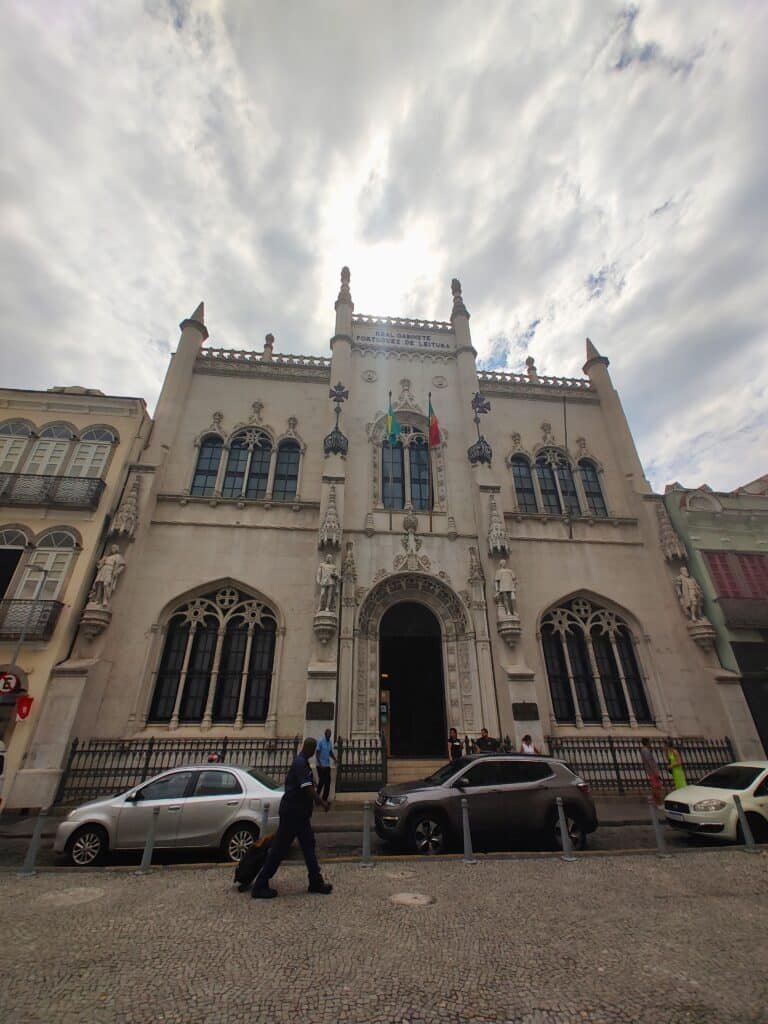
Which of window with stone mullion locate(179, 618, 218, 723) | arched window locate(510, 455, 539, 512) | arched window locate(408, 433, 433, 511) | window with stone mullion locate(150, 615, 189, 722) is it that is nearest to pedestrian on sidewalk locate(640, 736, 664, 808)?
arched window locate(510, 455, 539, 512)

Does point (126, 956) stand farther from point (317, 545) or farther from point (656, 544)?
point (656, 544)

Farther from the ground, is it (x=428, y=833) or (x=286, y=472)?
(x=286, y=472)

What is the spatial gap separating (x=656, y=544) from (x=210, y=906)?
1797 cm

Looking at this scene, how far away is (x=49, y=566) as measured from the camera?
1388cm

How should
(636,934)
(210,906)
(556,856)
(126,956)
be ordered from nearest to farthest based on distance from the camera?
1. (126,956)
2. (636,934)
3. (210,906)
4. (556,856)

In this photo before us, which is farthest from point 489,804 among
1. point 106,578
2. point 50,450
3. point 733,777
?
point 50,450

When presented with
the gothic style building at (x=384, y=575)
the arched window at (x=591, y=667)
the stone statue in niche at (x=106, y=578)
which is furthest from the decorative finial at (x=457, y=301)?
the stone statue in niche at (x=106, y=578)

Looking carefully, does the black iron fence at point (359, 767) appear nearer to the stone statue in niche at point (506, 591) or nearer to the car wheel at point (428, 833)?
the car wheel at point (428, 833)

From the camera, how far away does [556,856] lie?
741 cm

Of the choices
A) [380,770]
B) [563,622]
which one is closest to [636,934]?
[380,770]

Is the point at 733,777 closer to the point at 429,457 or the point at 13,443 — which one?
the point at 429,457

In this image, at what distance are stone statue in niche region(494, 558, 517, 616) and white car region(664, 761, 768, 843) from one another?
638cm

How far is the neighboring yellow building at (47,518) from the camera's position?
12.3 m

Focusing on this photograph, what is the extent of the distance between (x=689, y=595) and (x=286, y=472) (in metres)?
16.1
